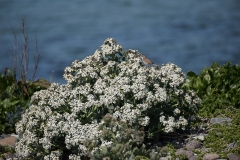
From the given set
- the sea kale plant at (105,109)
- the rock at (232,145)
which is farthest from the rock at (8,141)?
the rock at (232,145)

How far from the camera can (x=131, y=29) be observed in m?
15.6

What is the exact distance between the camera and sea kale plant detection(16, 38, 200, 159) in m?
4.75

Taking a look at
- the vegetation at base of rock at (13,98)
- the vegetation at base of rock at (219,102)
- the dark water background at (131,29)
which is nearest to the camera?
the vegetation at base of rock at (219,102)

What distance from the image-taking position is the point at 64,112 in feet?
17.3

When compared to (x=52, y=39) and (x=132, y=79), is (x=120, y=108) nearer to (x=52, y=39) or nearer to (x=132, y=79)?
(x=132, y=79)

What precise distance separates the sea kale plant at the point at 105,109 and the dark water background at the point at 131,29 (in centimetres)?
683

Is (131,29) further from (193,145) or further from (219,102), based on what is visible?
(193,145)

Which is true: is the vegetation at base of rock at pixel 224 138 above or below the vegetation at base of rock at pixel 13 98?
below

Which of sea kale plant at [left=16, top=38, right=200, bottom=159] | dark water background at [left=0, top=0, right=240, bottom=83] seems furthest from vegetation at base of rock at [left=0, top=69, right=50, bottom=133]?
dark water background at [left=0, top=0, right=240, bottom=83]

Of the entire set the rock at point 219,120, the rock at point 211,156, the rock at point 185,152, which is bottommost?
the rock at point 211,156

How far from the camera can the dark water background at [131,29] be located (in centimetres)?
1371

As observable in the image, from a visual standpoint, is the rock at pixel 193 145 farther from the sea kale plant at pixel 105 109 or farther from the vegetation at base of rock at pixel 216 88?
the vegetation at base of rock at pixel 216 88

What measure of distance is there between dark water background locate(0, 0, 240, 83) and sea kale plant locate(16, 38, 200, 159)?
683 centimetres

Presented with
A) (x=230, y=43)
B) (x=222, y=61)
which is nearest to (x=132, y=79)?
(x=222, y=61)
